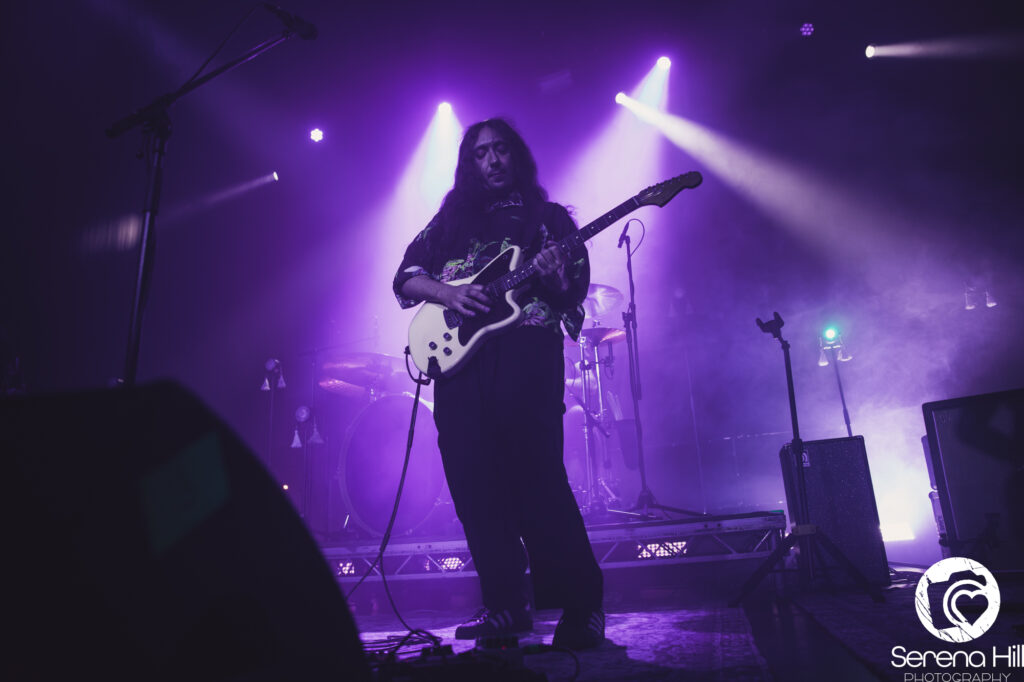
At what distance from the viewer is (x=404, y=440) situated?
5441mm

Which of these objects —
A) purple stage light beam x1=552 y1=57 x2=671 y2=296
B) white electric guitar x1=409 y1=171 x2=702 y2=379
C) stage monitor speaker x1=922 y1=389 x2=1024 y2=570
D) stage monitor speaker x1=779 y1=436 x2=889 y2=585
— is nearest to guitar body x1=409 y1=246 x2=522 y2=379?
white electric guitar x1=409 y1=171 x2=702 y2=379

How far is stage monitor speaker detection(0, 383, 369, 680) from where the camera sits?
1.51 feet

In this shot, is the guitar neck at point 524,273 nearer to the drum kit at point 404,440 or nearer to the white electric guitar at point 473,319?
the white electric guitar at point 473,319

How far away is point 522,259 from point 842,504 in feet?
9.05

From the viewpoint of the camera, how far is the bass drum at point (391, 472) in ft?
16.9

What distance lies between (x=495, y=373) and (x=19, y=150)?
15.5 feet

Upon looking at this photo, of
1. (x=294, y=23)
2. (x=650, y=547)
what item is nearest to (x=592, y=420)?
(x=650, y=547)

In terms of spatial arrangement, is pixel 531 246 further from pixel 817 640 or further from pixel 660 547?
pixel 660 547

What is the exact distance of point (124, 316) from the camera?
18.7 ft

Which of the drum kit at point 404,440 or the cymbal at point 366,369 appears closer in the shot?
the drum kit at point 404,440

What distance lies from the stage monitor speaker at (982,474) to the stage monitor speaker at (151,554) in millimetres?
3486

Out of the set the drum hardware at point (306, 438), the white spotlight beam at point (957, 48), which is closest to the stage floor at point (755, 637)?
the drum hardware at point (306, 438)

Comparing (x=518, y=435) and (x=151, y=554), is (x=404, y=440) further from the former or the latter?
(x=151, y=554)

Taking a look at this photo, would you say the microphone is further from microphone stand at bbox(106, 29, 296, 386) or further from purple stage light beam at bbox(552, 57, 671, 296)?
purple stage light beam at bbox(552, 57, 671, 296)
